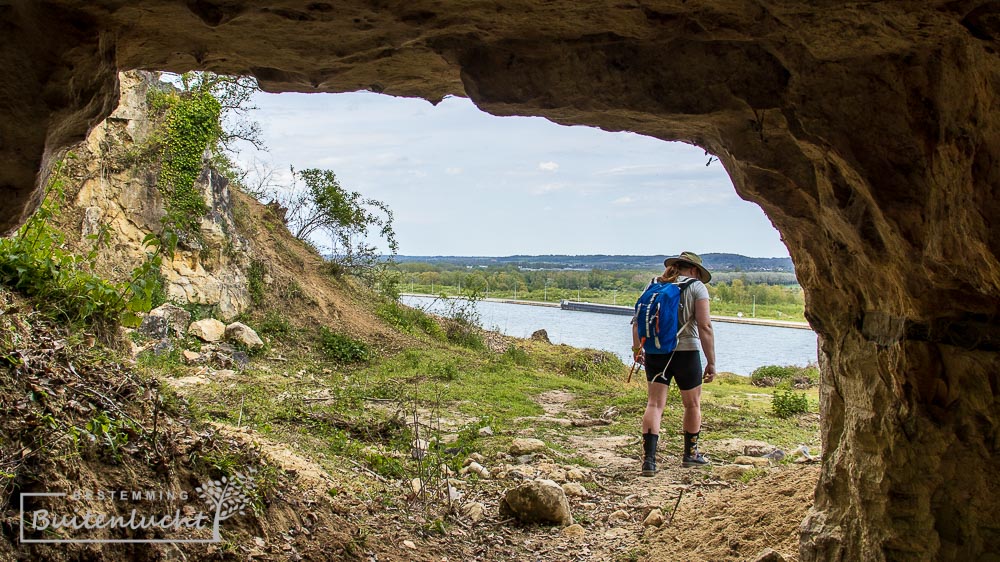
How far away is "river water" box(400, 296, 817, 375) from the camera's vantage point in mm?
17281

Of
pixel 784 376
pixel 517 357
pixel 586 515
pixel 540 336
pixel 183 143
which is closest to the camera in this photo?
pixel 586 515

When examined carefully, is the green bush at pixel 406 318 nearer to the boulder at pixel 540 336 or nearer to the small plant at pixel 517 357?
the small plant at pixel 517 357

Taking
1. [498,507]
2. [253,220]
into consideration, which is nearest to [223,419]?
[498,507]

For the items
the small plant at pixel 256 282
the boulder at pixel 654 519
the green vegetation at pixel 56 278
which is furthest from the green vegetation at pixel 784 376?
the green vegetation at pixel 56 278

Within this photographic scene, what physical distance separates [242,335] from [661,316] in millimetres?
7528

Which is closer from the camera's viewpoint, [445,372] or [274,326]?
[445,372]

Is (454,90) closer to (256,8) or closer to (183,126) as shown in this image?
(256,8)

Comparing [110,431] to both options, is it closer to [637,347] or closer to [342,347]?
[637,347]

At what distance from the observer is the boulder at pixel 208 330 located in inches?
418

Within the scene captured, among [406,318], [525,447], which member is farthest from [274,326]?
[525,447]

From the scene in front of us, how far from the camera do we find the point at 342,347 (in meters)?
12.8

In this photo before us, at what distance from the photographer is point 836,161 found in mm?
2352

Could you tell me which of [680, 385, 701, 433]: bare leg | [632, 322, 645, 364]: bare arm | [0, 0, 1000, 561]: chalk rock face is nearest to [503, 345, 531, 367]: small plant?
[632, 322, 645, 364]: bare arm

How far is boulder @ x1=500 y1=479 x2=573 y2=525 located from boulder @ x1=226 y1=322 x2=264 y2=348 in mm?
7521
